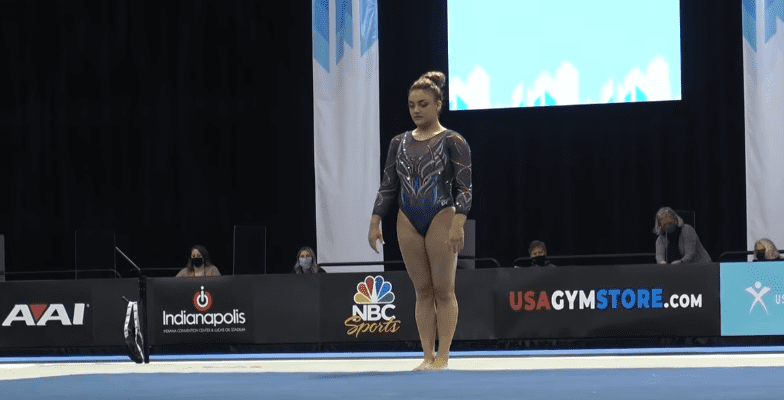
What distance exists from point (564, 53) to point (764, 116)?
2279 millimetres

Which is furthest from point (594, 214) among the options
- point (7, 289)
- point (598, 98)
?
point (7, 289)

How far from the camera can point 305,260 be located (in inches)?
377

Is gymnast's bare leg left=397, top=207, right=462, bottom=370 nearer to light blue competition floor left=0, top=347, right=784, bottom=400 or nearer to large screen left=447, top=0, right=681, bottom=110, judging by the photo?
light blue competition floor left=0, top=347, right=784, bottom=400

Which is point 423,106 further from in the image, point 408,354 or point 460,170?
point 408,354

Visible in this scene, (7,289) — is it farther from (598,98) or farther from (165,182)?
(598,98)

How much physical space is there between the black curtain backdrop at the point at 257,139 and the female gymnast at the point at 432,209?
7.01 m

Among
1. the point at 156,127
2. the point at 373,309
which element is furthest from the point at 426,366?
the point at 156,127

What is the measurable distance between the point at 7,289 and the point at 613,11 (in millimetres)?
6682

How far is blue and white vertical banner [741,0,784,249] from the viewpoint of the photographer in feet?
36.2

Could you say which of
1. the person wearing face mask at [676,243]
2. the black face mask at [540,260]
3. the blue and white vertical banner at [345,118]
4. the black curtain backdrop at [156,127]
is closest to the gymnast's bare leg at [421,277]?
the person wearing face mask at [676,243]

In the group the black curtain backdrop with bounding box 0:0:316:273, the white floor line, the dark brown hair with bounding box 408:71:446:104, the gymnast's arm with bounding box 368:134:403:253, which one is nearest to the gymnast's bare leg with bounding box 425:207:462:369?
the white floor line

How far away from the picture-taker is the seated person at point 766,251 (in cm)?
865

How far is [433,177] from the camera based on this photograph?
484 cm

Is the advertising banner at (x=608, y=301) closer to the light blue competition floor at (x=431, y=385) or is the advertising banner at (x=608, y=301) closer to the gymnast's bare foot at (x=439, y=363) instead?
the gymnast's bare foot at (x=439, y=363)
